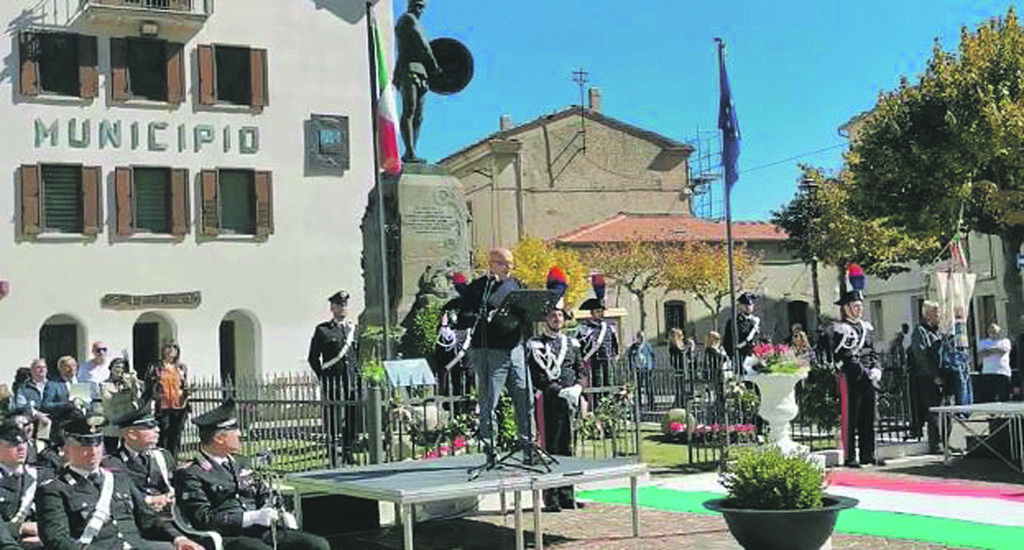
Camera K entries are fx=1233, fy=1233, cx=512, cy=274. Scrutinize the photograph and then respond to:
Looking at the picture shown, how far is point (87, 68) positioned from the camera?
3105 centimetres

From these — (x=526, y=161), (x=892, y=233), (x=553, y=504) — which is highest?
(x=526, y=161)

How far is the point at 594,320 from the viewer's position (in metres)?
17.8

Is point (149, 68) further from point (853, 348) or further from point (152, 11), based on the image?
point (853, 348)

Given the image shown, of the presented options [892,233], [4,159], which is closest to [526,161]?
[892,233]

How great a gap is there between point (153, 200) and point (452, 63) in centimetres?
1537

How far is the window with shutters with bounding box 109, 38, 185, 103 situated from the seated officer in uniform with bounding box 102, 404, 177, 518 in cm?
2457

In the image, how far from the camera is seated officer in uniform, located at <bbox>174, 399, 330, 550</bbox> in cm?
800

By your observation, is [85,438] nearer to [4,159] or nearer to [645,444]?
[645,444]

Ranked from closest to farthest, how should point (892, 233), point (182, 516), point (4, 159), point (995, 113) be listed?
point (182, 516) → point (995, 113) → point (4, 159) → point (892, 233)

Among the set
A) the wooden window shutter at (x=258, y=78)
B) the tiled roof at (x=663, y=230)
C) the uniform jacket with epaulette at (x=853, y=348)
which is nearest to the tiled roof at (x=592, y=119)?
the tiled roof at (x=663, y=230)

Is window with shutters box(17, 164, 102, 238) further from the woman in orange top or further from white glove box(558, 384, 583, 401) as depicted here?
white glove box(558, 384, 583, 401)

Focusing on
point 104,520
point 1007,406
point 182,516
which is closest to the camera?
point 104,520

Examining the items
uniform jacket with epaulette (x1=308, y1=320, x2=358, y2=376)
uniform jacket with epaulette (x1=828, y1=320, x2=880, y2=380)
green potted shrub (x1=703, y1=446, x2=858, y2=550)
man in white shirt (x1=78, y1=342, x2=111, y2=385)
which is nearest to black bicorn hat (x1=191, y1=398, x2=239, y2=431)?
green potted shrub (x1=703, y1=446, x2=858, y2=550)

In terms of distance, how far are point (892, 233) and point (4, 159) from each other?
2558 centimetres
